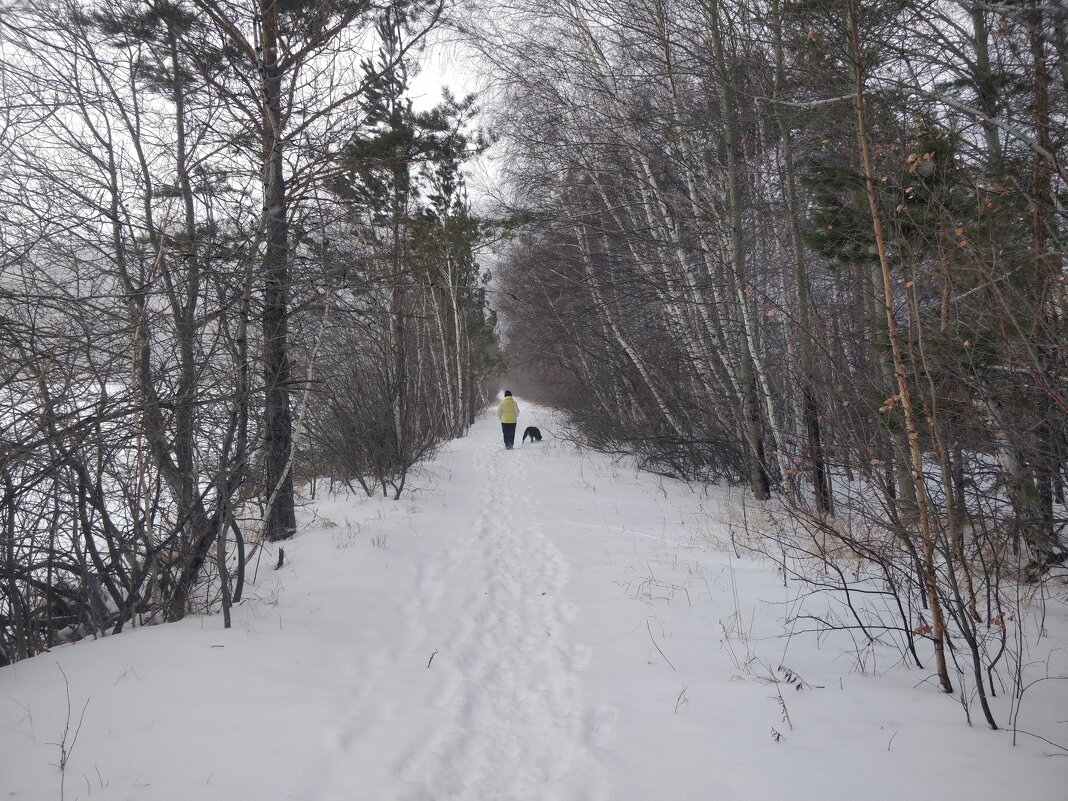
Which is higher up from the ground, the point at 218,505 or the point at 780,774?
the point at 218,505

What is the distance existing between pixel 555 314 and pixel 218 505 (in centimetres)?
795

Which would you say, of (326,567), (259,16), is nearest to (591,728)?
(326,567)

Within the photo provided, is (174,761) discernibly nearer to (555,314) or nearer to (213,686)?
(213,686)

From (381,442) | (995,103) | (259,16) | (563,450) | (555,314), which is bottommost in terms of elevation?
(563,450)

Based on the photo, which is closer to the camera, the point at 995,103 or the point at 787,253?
the point at 995,103

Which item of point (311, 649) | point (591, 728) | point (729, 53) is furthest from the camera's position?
point (729, 53)

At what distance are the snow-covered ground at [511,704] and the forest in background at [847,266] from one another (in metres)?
0.31

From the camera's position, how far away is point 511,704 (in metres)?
2.92

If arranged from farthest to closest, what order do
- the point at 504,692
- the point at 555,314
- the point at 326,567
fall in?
the point at 555,314 → the point at 326,567 → the point at 504,692

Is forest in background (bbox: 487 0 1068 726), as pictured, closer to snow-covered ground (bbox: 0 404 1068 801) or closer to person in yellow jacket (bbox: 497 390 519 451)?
snow-covered ground (bbox: 0 404 1068 801)

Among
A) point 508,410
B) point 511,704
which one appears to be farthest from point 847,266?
point 508,410

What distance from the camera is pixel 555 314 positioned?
10.7 metres

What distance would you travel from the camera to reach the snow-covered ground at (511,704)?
2139mm

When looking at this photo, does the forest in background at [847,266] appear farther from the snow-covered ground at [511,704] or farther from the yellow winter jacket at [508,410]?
the yellow winter jacket at [508,410]
